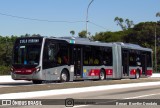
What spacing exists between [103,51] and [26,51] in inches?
361

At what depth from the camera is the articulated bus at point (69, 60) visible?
2953 centimetres

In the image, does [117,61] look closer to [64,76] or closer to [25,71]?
[64,76]

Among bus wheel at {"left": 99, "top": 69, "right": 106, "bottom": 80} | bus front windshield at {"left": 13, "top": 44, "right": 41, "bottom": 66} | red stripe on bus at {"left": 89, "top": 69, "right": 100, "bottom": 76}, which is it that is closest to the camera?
bus front windshield at {"left": 13, "top": 44, "right": 41, "bottom": 66}

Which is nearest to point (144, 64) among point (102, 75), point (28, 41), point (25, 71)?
point (102, 75)

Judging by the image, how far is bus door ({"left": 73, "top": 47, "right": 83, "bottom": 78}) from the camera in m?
33.0

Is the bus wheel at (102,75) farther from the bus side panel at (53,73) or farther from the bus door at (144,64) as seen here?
the bus door at (144,64)

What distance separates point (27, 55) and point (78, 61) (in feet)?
16.6

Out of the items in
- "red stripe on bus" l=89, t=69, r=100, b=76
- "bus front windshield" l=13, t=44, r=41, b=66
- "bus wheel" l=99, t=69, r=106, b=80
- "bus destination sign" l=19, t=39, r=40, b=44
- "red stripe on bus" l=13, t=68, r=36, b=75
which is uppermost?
"bus destination sign" l=19, t=39, r=40, b=44

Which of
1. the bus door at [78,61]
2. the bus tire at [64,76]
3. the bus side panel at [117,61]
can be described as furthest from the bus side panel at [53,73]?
Answer: the bus side panel at [117,61]

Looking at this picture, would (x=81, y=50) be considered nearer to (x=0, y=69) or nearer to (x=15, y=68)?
(x=15, y=68)

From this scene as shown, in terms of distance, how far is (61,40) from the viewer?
1243 inches

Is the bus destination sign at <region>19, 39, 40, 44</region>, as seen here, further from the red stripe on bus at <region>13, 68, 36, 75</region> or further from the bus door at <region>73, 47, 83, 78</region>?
the bus door at <region>73, 47, 83, 78</region>

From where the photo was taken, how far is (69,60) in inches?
1266

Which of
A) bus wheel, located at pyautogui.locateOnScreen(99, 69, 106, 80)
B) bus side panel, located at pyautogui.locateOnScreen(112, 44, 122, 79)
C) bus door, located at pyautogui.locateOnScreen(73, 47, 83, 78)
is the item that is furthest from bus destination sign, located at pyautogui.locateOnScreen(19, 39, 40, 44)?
bus side panel, located at pyautogui.locateOnScreen(112, 44, 122, 79)
